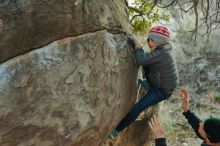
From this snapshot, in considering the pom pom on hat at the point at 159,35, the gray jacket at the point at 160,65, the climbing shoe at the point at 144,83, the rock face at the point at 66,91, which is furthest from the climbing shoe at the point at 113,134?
the pom pom on hat at the point at 159,35

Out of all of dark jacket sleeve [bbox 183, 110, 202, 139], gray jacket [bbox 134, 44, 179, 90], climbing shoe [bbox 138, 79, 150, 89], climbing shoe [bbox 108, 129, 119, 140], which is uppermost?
gray jacket [bbox 134, 44, 179, 90]

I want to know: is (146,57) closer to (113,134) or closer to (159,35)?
(159,35)

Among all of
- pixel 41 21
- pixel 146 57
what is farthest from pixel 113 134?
pixel 41 21

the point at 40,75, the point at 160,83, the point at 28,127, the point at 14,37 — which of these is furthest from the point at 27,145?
the point at 160,83

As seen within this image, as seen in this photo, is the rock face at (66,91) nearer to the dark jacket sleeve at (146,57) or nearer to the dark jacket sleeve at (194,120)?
the dark jacket sleeve at (146,57)

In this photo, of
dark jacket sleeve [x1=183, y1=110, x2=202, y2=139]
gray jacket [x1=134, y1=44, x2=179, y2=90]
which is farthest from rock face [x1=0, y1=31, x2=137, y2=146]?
dark jacket sleeve [x1=183, y1=110, x2=202, y2=139]

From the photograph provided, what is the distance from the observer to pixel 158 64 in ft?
14.1

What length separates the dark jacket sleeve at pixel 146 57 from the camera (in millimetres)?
4234

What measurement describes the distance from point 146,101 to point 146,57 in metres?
0.51

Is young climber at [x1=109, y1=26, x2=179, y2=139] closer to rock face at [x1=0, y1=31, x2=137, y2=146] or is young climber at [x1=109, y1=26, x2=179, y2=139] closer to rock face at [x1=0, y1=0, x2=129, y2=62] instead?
rock face at [x1=0, y1=31, x2=137, y2=146]

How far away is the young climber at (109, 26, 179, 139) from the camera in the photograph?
4.27 m

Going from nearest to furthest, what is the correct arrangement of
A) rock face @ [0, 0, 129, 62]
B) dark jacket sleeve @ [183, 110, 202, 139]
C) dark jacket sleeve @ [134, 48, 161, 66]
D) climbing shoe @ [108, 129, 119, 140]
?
rock face @ [0, 0, 129, 62] → dark jacket sleeve @ [134, 48, 161, 66] → dark jacket sleeve @ [183, 110, 202, 139] → climbing shoe @ [108, 129, 119, 140]

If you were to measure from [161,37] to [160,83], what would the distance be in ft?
1.47

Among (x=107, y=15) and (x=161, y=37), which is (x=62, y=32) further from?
(x=161, y=37)
